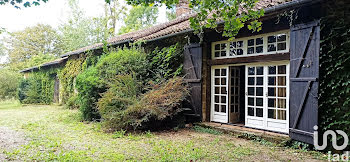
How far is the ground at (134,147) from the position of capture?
372cm

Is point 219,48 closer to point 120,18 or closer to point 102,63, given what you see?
point 102,63

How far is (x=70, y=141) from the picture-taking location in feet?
15.6

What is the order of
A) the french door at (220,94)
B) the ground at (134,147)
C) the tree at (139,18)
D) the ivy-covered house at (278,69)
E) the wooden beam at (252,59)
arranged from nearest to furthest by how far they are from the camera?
the ground at (134,147)
the ivy-covered house at (278,69)
the wooden beam at (252,59)
the french door at (220,94)
the tree at (139,18)

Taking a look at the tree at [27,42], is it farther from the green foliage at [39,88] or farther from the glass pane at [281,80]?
the glass pane at [281,80]

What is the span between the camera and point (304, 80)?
4.17 meters

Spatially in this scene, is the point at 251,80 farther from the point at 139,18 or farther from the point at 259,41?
the point at 139,18

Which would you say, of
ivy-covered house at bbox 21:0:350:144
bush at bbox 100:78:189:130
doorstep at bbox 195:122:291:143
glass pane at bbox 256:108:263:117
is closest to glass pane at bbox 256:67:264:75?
ivy-covered house at bbox 21:0:350:144

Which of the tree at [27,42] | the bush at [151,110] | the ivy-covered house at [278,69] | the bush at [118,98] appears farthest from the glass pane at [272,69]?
the tree at [27,42]

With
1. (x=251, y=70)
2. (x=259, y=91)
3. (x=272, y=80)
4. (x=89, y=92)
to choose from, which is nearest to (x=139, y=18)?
(x=89, y=92)

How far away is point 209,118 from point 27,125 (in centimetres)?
558

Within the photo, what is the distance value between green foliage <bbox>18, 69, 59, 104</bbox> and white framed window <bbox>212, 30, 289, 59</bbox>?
38.1 ft

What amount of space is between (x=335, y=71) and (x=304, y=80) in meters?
0.52

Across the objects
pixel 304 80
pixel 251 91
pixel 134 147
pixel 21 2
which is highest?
pixel 21 2

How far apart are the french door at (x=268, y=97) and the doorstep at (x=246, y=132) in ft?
0.76
